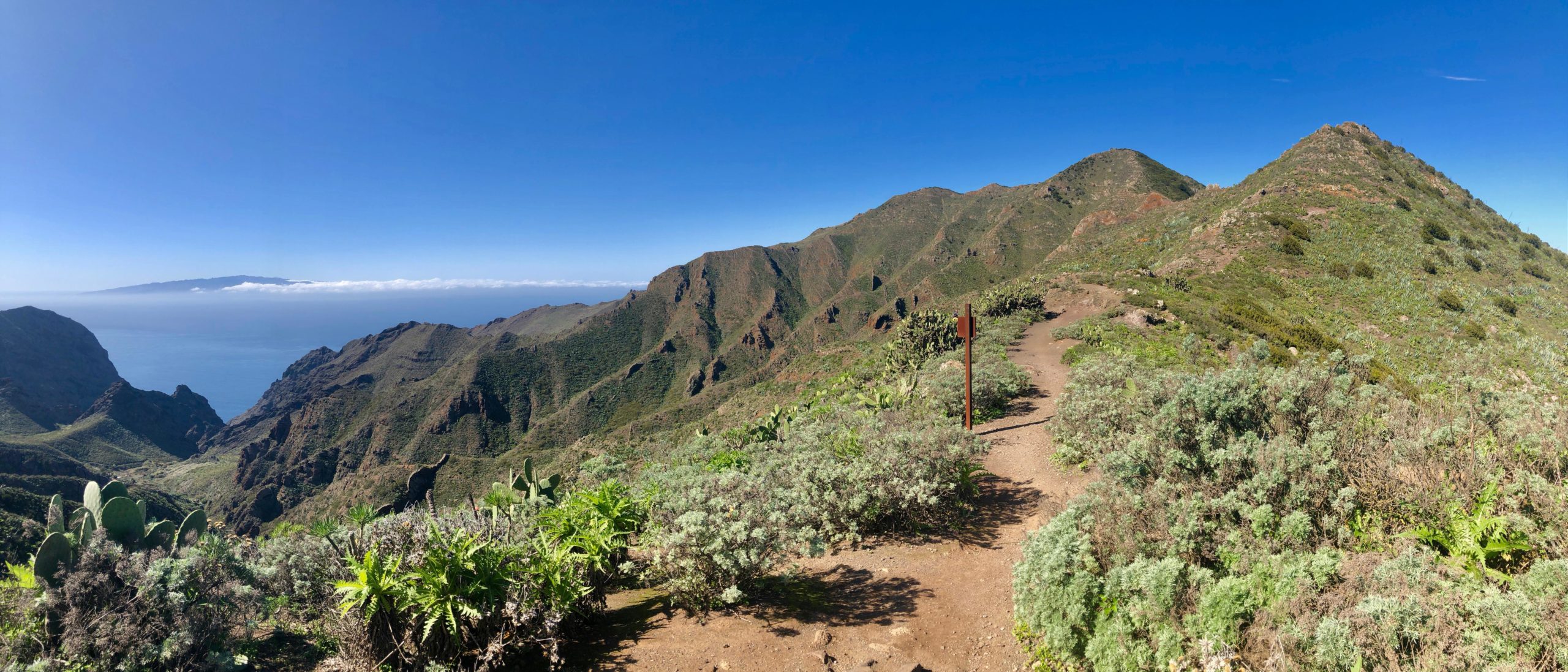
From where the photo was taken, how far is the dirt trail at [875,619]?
4.03m

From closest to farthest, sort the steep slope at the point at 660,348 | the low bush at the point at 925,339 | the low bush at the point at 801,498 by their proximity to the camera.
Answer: the low bush at the point at 801,498
the low bush at the point at 925,339
the steep slope at the point at 660,348

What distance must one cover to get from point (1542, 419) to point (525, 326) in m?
196

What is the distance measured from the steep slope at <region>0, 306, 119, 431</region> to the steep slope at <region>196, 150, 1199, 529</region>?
22.8 metres

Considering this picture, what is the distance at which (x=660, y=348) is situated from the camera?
99.2 meters

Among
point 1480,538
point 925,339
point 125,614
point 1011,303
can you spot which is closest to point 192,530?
point 125,614

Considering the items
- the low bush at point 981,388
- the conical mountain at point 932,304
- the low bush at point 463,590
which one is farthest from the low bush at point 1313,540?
the conical mountain at point 932,304

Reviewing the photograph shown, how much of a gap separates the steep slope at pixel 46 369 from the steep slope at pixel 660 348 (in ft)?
74.9

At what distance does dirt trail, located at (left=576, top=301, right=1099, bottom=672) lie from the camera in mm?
4027

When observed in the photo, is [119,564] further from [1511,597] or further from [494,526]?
[1511,597]

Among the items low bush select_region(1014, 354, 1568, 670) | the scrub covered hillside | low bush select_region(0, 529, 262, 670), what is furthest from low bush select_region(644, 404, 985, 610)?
low bush select_region(0, 529, 262, 670)

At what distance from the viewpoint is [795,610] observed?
4762 mm

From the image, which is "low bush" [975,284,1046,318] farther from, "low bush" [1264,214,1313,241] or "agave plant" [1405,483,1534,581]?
"agave plant" [1405,483,1534,581]

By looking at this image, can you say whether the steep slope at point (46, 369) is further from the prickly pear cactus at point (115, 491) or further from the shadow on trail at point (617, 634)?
the shadow on trail at point (617, 634)

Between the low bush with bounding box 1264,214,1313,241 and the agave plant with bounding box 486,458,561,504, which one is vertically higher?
the low bush with bounding box 1264,214,1313,241
